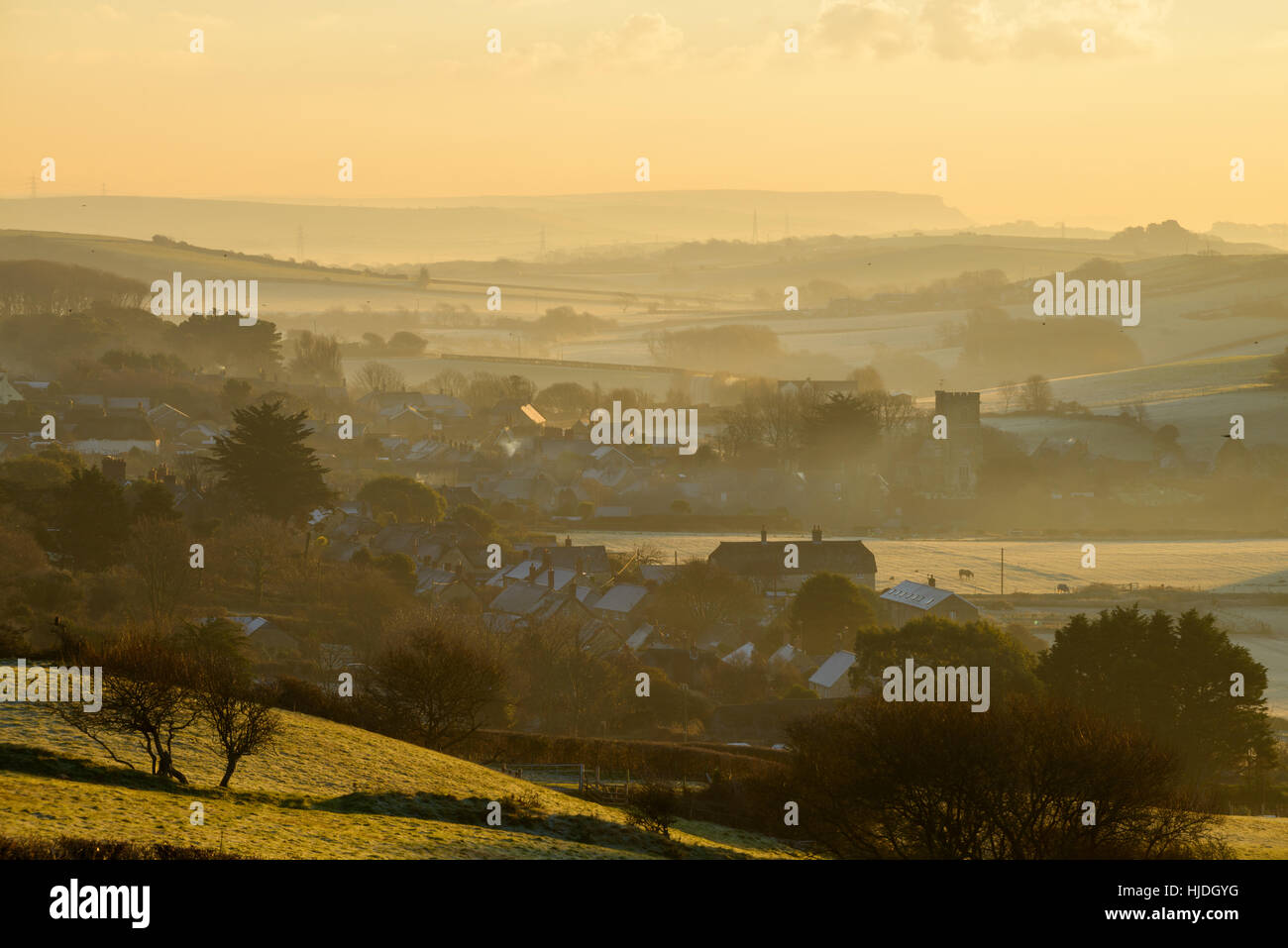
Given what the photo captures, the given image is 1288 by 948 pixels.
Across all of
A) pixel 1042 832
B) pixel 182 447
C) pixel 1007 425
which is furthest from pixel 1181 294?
pixel 1042 832

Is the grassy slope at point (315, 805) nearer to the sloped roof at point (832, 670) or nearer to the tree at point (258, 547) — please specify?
the sloped roof at point (832, 670)

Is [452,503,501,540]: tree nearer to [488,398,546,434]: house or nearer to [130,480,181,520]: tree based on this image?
[130,480,181,520]: tree

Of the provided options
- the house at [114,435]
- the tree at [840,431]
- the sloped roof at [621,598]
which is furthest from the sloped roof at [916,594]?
the house at [114,435]

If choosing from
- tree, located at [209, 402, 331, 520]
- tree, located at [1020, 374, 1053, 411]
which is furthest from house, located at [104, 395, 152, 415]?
tree, located at [1020, 374, 1053, 411]

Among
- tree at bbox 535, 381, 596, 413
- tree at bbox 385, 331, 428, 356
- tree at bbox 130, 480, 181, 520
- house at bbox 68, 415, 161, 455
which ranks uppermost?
tree at bbox 385, 331, 428, 356
